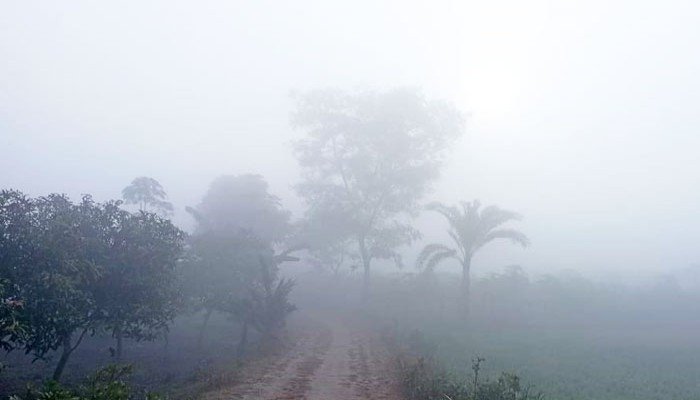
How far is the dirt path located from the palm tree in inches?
421

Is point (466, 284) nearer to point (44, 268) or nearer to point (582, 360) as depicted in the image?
point (582, 360)

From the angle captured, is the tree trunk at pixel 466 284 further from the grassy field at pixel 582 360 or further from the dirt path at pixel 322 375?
the dirt path at pixel 322 375

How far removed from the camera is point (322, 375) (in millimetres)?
17438

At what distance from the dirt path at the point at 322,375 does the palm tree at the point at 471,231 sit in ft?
35.1

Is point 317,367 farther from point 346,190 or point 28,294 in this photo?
point 346,190

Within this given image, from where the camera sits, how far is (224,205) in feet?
178

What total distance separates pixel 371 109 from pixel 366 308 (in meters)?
15.5

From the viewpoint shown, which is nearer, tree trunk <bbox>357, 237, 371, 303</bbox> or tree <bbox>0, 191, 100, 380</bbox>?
tree <bbox>0, 191, 100, 380</bbox>

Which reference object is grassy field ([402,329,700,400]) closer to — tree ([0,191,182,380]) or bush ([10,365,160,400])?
tree ([0,191,182,380])

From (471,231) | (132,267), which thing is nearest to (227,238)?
(132,267)

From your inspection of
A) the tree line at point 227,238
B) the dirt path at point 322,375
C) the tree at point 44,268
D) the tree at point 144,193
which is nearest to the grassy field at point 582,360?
the dirt path at point 322,375

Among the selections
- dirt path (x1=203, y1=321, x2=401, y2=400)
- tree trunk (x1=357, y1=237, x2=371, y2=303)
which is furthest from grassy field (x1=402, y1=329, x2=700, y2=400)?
tree trunk (x1=357, y1=237, x2=371, y2=303)

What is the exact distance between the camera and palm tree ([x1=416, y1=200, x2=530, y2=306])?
3544 cm

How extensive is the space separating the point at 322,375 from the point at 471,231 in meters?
20.3
